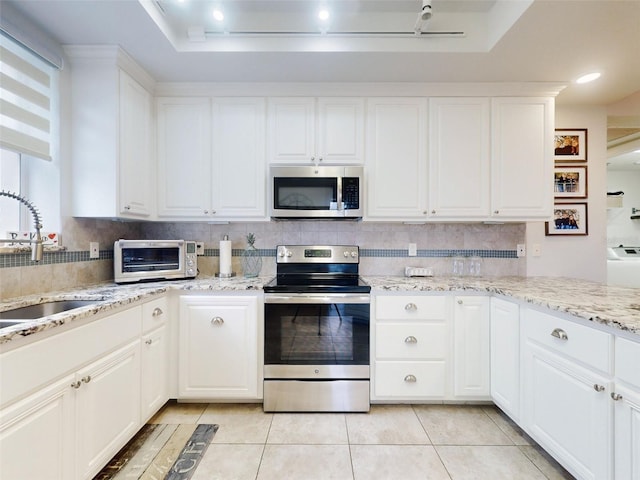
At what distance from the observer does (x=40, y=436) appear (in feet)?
3.62

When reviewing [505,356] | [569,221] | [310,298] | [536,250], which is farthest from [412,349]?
[569,221]

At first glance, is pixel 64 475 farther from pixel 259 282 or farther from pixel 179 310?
pixel 259 282

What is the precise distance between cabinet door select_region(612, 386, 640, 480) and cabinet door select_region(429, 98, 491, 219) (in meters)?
1.45

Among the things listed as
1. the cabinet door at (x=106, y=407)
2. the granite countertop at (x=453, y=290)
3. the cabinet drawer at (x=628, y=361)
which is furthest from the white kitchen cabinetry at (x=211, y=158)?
the cabinet drawer at (x=628, y=361)

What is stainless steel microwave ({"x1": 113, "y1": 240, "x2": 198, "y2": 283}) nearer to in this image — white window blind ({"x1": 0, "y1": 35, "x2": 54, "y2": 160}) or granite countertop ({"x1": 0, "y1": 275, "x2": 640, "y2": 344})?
granite countertop ({"x1": 0, "y1": 275, "x2": 640, "y2": 344})

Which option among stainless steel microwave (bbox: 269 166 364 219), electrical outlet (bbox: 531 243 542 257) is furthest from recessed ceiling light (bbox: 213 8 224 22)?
electrical outlet (bbox: 531 243 542 257)

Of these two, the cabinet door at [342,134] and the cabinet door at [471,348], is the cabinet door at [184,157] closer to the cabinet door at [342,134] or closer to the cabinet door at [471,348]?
the cabinet door at [342,134]

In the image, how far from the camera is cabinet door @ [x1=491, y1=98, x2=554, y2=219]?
7.68ft

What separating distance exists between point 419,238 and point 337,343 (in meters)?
1.22

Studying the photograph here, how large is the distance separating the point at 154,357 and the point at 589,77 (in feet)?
11.7

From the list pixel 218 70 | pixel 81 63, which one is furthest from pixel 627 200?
pixel 81 63

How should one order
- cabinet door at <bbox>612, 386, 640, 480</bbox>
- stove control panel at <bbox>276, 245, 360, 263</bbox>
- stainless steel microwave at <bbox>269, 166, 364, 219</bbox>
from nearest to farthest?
cabinet door at <bbox>612, 386, 640, 480</bbox> < stainless steel microwave at <bbox>269, 166, 364, 219</bbox> < stove control panel at <bbox>276, 245, 360, 263</bbox>

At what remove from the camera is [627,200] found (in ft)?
19.3

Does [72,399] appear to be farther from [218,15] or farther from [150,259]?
[218,15]
